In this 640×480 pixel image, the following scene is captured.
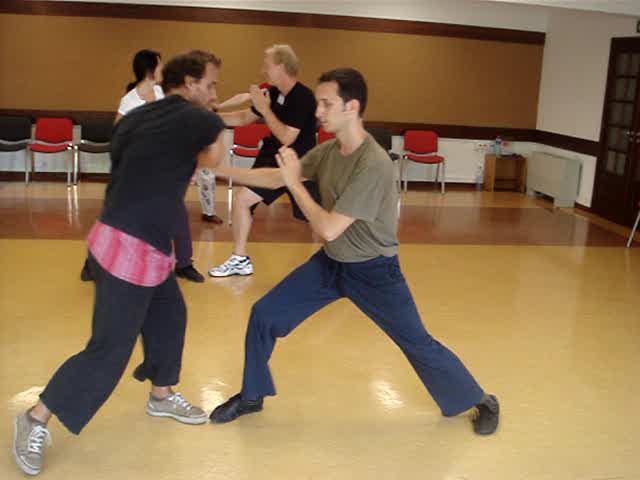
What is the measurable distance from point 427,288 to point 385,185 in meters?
2.74

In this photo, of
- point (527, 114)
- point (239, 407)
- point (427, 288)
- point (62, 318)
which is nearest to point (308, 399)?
point (239, 407)

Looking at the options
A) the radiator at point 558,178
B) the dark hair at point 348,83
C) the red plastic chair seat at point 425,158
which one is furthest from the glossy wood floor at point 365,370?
the red plastic chair seat at point 425,158

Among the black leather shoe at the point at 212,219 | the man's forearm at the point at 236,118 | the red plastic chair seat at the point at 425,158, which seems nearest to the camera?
the man's forearm at the point at 236,118

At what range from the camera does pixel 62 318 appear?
433cm

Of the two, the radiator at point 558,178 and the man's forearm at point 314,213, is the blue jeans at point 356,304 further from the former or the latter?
the radiator at point 558,178

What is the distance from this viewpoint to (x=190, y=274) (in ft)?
17.1

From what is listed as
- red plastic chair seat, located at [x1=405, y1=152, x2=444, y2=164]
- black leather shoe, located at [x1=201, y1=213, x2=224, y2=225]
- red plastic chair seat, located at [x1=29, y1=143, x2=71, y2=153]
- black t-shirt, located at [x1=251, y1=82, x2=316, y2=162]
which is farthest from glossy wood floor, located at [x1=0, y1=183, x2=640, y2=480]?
red plastic chair seat, located at [x1=405, y1=152, x2=444, y2=164]

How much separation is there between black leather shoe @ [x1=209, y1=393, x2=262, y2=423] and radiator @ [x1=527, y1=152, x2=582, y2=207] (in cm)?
709

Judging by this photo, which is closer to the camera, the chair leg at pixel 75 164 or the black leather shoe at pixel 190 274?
the black leather shoe at pixel 190 274

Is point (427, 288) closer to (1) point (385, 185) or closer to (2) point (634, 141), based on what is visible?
(1) point (385, 185)

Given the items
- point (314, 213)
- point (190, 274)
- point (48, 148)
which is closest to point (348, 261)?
point (314, 213)

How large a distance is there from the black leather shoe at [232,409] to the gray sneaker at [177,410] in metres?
0.05

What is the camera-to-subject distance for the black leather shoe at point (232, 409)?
3.16 metres

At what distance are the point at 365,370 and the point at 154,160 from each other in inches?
72.8
